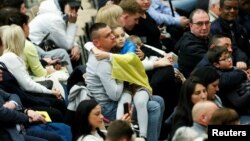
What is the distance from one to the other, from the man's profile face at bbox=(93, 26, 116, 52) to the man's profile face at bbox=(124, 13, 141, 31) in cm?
94

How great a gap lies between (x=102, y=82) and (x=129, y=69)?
29 centimetres

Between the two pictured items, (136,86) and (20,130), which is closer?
(20,130)

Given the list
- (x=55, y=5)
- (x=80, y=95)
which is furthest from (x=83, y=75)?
(x=55, y=5)

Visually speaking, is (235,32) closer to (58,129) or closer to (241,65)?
(241,65)

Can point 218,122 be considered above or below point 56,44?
above

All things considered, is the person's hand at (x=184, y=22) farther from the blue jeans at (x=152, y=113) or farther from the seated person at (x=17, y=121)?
the seated person at (x=17, y=121)

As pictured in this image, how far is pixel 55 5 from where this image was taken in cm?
1080

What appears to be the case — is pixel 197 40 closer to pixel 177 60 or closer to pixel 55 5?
pixel 177 60

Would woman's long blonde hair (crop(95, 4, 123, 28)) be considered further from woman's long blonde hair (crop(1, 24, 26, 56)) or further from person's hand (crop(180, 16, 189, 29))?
person's hand (crop(180, 16, 189, 29))

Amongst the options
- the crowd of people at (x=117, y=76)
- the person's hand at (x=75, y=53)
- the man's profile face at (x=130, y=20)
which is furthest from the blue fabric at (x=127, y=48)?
the person's hand at (x=75, y=53)

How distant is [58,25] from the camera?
34.4 ft

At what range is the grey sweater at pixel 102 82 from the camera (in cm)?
872

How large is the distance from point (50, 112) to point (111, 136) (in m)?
1.81

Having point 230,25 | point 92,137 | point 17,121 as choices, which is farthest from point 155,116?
point 230,25
